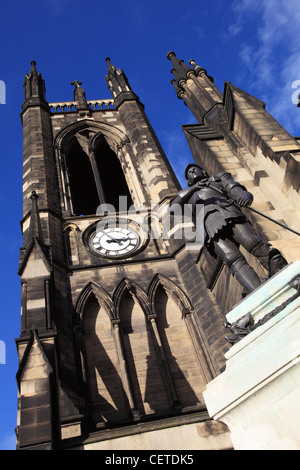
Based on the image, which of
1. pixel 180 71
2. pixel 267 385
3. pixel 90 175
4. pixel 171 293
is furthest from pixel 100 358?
pixel 90 175

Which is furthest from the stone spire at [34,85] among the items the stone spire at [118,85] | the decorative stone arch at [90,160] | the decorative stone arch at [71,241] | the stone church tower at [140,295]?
the decorative stone arch at [71,241]

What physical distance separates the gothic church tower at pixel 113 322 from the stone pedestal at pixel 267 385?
9.48 ft

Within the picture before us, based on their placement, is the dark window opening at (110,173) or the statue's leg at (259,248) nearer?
the statue's leg at (259,248)

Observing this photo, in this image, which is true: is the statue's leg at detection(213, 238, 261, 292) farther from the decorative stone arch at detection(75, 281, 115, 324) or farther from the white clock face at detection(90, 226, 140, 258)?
the white clock face at detection(90, 226, 140, 258)

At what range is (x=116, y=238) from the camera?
11766mm

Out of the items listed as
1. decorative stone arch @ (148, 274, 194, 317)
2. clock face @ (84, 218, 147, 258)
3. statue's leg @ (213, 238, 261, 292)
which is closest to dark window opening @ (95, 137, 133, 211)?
clock face @ (84, 218, 147, 258)

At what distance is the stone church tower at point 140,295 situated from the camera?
→ 5922 millimetres

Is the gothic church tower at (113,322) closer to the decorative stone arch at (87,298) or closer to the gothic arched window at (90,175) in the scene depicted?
the decorative stone arch at (87,298)

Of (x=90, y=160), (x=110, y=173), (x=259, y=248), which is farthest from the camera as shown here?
(x=110, y=173)

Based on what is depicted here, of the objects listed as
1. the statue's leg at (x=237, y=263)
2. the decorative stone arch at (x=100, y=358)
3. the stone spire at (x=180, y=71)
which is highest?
the stone spire at (x=180, y=71)

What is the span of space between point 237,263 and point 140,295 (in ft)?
18.1

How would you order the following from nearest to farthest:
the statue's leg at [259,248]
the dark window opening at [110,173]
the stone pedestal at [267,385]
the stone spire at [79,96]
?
the stone pedestal at [267,385] < the statue's leg at [259,248] < the dark window opening at [110,173] < the stone spire at [79,96]

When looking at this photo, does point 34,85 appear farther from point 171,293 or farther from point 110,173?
point 171,293

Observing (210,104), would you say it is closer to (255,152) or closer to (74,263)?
(255,152)
